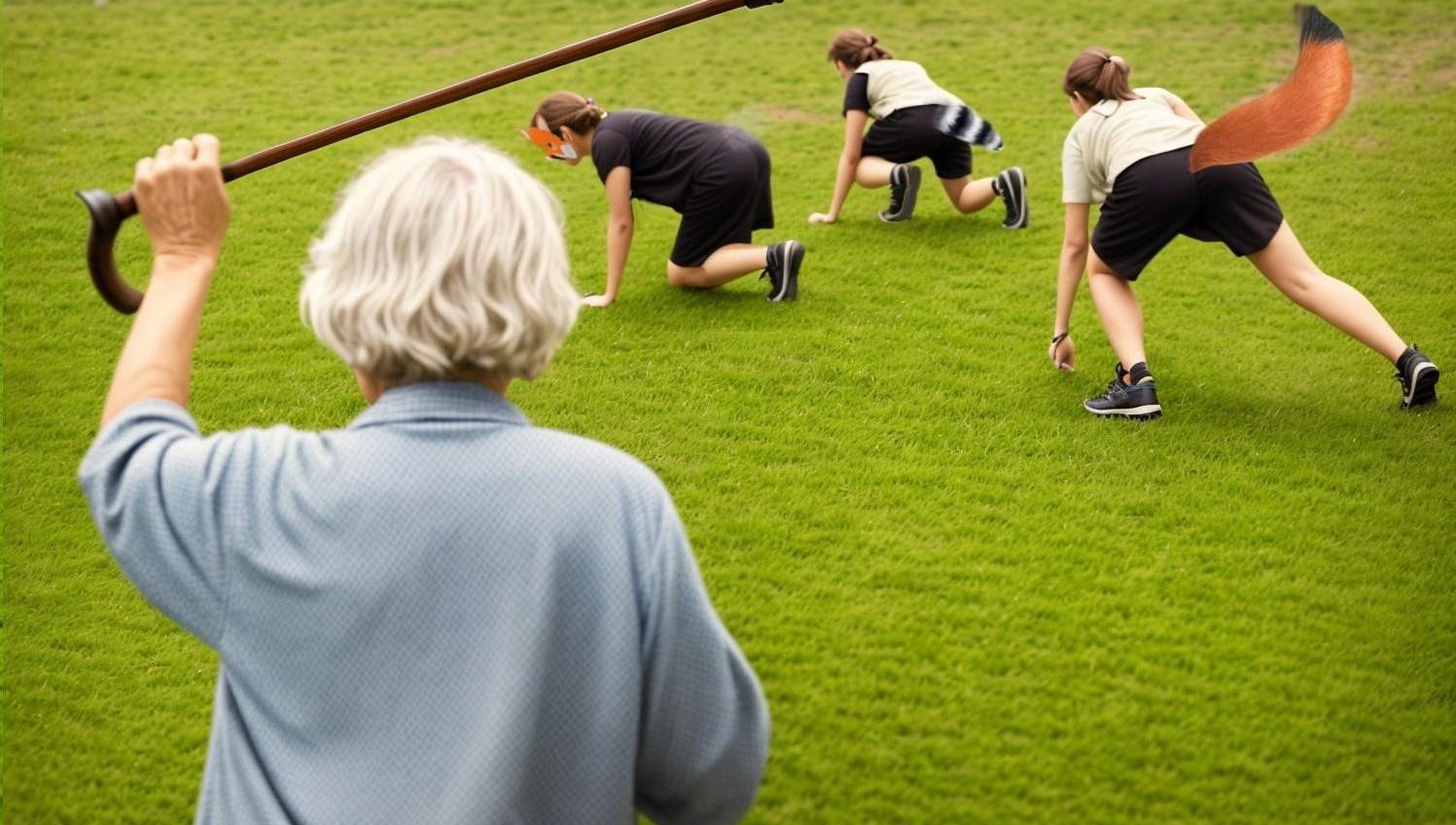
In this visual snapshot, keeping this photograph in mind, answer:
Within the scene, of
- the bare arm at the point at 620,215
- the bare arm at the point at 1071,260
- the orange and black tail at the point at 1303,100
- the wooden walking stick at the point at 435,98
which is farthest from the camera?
the bare arm at the point at 620,215

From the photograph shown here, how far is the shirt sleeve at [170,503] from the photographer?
1.62 metres

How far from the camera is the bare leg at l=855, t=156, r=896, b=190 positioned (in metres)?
7.12

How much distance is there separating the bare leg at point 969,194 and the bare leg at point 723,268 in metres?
1.43

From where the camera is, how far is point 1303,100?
420cm

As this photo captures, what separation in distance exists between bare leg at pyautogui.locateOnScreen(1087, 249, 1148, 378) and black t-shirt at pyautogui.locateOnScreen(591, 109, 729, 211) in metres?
1.78

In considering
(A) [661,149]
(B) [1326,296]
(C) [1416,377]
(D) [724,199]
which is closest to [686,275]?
(D) [724,199]

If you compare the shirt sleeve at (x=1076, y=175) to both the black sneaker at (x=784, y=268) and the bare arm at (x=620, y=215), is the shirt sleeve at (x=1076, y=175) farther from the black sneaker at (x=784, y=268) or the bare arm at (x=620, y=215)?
the bare arm at (x=620, y=215)

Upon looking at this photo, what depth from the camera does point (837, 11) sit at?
1148 cm

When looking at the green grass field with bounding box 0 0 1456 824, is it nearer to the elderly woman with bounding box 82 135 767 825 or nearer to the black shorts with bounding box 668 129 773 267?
the black shorts with bounding box 668 129 773 267

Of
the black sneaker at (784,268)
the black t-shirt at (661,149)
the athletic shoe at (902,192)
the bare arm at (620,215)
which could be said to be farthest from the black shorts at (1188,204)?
the athletic shoe at (902,192)

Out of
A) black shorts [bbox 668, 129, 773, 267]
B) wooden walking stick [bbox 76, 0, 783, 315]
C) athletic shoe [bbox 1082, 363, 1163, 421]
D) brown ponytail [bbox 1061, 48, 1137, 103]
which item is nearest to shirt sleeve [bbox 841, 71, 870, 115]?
black shorts [bbox 668, 129, 773, 267]

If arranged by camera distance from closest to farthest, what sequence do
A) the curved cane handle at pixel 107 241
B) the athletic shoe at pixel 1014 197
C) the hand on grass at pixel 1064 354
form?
the curved cane handle at pixel 107 241
the hand on grass at pixel 1064 354
the athletic shoe at pixel 1014 197

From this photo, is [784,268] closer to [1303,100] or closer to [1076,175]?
[1076,175]

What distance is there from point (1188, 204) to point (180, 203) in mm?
3821
